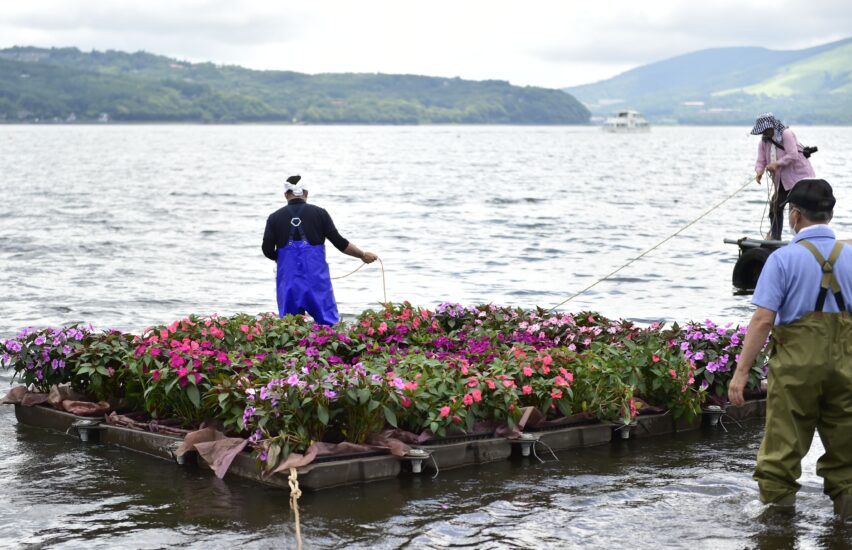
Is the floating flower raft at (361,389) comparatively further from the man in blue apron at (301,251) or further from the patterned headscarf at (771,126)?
the patterned headscarf at (771,126)

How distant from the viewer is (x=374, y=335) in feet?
44.6

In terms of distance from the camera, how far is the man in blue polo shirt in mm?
8195

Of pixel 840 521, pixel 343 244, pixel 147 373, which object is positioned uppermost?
pixel 343 244

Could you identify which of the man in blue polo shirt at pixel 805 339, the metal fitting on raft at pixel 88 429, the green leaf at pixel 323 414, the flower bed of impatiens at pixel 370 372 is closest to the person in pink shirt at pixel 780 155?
the flower bed of impatiens at pixel 370 372

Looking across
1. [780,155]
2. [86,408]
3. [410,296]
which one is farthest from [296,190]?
[410,296]

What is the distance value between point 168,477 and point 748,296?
1834 cm

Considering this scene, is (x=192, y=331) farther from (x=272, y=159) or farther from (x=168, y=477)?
(x=272, y=159)

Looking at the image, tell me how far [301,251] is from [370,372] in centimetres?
403

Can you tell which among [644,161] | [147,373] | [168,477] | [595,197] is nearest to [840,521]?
[168,477]

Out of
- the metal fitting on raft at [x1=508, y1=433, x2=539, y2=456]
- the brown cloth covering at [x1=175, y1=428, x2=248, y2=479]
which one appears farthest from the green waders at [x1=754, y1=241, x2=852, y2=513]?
the brown cloth covering at [x1=175, y1=428, x2=248, y2=479]

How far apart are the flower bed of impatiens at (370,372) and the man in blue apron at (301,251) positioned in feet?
2.48

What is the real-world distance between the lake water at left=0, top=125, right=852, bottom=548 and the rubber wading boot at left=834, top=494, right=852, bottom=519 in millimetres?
108

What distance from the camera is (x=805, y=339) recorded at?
8211 mm

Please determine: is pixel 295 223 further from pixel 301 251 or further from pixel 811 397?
pixel 811 397
